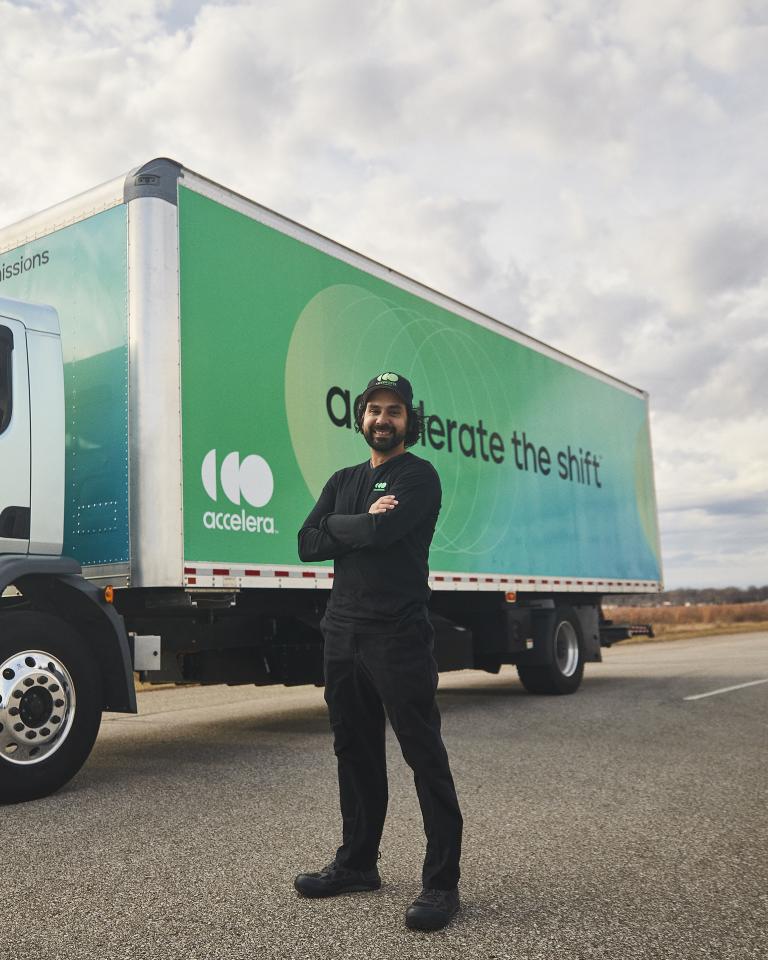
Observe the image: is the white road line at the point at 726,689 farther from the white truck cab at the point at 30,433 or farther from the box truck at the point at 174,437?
the white truck cab at the point at 30,433

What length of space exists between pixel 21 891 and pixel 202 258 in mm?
4398

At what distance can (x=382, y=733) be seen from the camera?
376cm

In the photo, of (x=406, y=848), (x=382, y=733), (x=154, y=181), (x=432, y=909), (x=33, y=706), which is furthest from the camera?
(x=154, y=181)

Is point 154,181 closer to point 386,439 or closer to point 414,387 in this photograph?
point 414,387

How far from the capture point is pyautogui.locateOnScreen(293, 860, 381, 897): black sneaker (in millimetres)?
3592

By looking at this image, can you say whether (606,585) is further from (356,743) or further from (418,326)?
(356,743)

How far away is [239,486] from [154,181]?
2147mm

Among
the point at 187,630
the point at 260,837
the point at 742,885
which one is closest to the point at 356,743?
the point at 260,837

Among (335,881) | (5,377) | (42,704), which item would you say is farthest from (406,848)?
(5,377)

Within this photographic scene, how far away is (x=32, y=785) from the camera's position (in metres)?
5.45

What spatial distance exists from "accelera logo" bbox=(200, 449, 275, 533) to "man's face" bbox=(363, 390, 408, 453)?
301 centimetres

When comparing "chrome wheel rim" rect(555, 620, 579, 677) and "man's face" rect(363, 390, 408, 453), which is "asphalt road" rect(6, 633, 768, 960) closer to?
"man's face" rect(363, 390, 408, 453)

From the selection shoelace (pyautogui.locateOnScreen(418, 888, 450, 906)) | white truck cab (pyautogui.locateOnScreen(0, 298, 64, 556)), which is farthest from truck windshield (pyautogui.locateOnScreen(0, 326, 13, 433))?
shoelace (pyautogui.locateOnScreen(418, 888, 450, 906))

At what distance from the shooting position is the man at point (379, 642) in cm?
350
